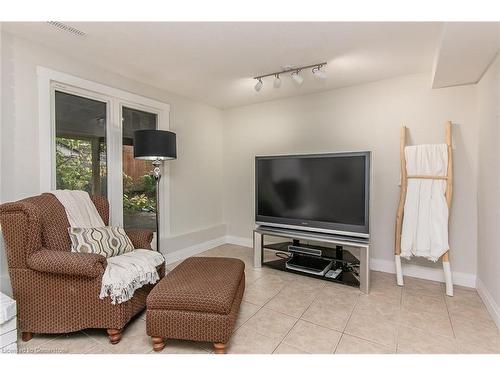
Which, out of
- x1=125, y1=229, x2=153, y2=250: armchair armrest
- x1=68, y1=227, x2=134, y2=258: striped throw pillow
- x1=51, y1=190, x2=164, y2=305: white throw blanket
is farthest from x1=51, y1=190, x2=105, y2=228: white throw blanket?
x1=125, y1=229, x2=153, y2=250: armchair armrest

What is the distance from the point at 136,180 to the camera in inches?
121

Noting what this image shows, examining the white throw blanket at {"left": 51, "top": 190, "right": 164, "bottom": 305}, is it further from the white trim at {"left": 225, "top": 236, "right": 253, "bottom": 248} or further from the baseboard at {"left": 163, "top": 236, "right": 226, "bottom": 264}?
the white trim at {"left": 225, "top": 236, "right": 253, "bottom": 248}

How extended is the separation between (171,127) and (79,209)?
5.49 feet

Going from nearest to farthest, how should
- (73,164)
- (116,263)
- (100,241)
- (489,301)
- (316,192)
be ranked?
(116,263)
(100,241)
(489,301)
(73,164)
(316,192)

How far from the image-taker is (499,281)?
193 centimetres

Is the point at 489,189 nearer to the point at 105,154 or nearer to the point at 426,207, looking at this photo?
the point at 426,207

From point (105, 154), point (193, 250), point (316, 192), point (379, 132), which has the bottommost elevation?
point (193, 250)

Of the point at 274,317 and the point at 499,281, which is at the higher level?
the point at 499,281

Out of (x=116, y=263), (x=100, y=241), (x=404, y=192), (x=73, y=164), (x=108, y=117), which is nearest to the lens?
(x=116, y=263)

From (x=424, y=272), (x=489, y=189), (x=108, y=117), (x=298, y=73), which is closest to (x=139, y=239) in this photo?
(x=108, y=117)

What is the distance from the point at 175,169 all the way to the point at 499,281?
3.49 metres

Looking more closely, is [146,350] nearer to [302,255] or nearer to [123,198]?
[123,198]
